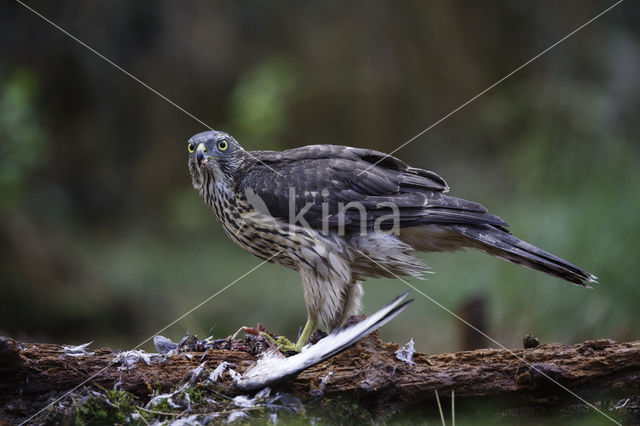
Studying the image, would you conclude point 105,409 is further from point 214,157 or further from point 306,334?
point 214,157

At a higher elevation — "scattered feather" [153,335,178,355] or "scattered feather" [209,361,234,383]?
"scattered feather" [209,361,234,383]

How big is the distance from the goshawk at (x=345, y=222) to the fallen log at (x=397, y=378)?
879 mm

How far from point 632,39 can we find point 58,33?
835 cm

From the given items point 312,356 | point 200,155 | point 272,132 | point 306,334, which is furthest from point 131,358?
point 272,132

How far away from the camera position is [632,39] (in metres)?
8.63

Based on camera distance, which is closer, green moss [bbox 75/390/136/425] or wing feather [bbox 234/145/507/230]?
green moss [bbox 75/390/136/425]

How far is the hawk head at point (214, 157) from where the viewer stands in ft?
13.9

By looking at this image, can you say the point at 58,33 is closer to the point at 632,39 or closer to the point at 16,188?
the point at 16,188

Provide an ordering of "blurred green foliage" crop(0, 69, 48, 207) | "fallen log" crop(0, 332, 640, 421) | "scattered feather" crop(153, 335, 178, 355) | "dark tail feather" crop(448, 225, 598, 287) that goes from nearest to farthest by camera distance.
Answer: "fallen log" crop(0, 332, 640, 421), "scattered feather" crop(153, 335, 178, 355), "dark tail feather" crop(448, 225, 598, 287), "blurred green foliage" crop(0, 69, 48, 207)

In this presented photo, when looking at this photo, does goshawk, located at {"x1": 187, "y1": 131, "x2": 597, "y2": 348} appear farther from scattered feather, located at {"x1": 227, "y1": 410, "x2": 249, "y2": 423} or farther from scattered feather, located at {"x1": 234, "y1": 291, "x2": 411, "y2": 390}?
scattered feather, located at {"x1": 227, "y1": 410, "x2": 249, "y2": 423}

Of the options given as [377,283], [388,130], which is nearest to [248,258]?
[377,283]

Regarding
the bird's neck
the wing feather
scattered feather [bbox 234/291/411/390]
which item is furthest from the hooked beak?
scattered feather [bbox 234/291/411/390]

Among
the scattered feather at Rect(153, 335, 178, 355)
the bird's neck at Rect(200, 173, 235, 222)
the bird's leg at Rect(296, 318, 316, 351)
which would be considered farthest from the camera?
the bird's neck at Rect(200, 173, 235, 222)

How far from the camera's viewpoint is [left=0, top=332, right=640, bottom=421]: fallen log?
276 cm
